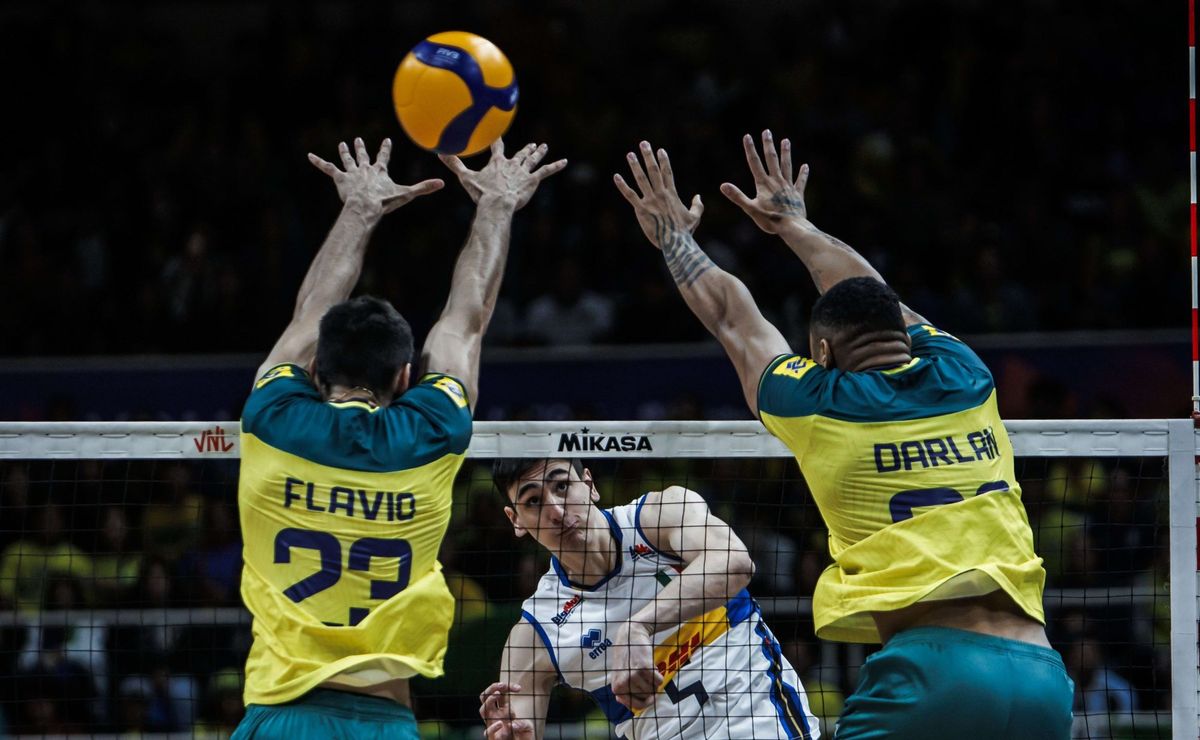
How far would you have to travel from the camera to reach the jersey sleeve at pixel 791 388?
561 cm

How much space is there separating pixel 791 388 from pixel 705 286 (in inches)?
34.1

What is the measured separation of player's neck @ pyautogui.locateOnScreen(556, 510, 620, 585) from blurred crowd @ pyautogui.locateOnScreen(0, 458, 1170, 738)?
2275mm

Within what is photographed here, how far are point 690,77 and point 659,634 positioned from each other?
36.0ft

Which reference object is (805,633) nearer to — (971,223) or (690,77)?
(971,223)

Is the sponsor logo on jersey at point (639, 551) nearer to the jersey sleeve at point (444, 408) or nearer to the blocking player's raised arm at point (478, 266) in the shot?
A: the blocking player's raised arm at point (478, 266)

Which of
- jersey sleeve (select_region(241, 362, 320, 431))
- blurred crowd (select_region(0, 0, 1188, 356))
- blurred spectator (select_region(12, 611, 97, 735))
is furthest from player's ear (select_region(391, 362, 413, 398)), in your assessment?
blurred crowd (select_region(0, 0, 1188, 356))

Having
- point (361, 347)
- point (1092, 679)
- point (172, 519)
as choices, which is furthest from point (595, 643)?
point (172, 519)

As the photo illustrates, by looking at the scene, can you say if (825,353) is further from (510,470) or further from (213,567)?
(213,567)

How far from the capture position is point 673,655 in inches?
280

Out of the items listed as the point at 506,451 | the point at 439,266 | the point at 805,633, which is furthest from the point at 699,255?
the point at 439,266

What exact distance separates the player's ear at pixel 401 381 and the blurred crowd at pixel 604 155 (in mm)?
8388

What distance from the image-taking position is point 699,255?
654cm

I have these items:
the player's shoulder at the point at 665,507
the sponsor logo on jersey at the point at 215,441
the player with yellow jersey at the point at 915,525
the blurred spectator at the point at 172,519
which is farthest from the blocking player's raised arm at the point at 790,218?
the blurred spectator at the point at 172,519

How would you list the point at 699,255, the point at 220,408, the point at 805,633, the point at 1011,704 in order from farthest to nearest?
the point at 220,408 → the point at 805,633 → the point at 699,255 → the point at 1011,704
